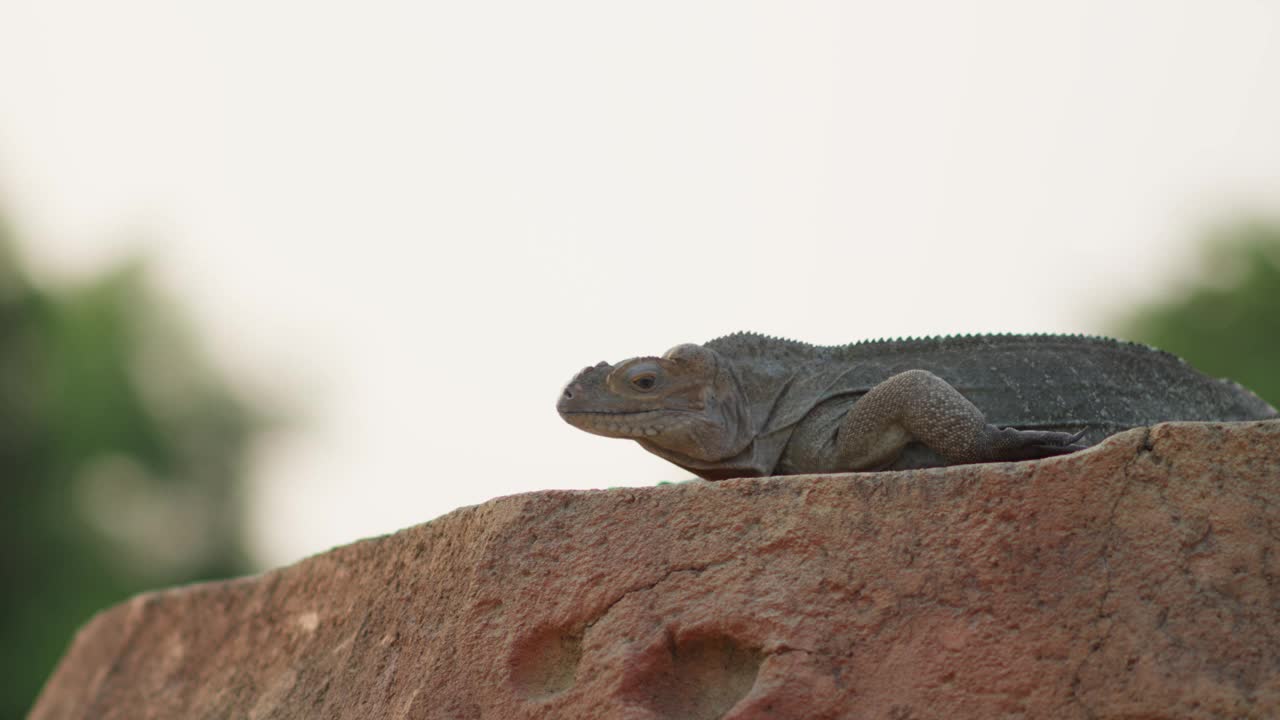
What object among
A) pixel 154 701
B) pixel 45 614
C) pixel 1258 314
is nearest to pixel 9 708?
pixel 45 614

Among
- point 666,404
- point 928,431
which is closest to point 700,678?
point 928,431

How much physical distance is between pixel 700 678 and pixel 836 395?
1941 mm

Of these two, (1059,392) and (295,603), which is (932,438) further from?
(295,603)

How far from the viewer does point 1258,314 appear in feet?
80.0

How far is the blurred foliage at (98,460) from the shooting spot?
20109mm

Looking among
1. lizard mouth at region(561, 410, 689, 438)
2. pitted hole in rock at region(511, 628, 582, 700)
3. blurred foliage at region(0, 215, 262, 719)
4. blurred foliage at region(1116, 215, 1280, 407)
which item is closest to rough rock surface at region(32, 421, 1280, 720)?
pitted hole in rock at region(511, 628, 582, 700)

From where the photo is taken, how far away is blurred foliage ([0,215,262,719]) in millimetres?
20109

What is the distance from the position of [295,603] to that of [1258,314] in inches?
851

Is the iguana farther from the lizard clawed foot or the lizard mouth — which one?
the lizard clawed foot

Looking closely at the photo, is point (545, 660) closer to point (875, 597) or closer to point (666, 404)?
point (875, 597)

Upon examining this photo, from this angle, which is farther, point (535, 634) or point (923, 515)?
point (535, 634)

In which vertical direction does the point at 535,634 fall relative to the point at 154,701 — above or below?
above

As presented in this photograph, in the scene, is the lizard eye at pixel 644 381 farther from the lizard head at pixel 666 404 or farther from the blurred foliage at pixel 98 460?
the blurred foliage at pixel 98 460

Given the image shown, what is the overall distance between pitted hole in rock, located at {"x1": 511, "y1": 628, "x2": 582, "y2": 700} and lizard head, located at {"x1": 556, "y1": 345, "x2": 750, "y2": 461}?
126 cm
